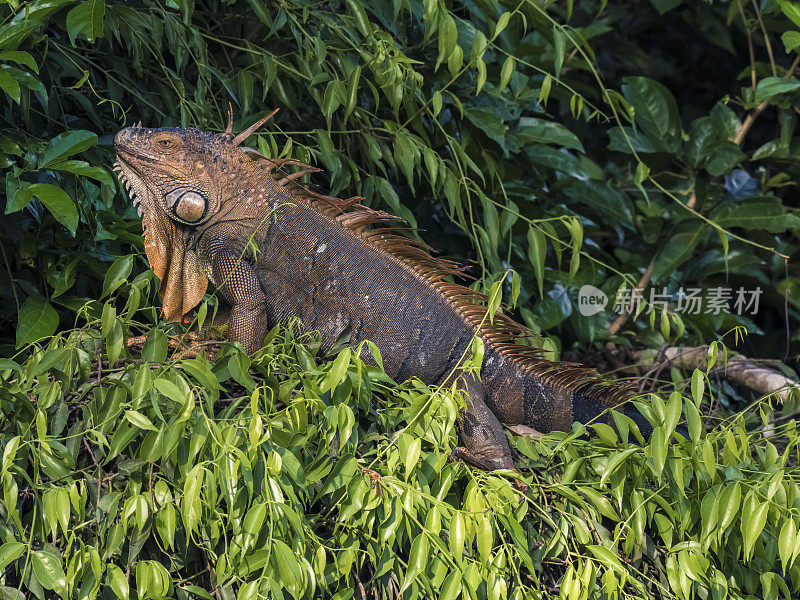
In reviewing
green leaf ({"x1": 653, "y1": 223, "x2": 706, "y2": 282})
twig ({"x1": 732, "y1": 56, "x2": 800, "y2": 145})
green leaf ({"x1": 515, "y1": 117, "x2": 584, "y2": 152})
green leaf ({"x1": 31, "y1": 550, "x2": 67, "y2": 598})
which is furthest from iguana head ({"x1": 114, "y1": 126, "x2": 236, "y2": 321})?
twig ({"x1": 732, "y1": 56, "x2": 800, "y2": 145})

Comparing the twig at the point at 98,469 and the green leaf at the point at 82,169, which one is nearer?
the twig at the point at 98,469

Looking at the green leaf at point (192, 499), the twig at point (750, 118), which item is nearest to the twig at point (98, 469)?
the green leaf at point (192, 499)

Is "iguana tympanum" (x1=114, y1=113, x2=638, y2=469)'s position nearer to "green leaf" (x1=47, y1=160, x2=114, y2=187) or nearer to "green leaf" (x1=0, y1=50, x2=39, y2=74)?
"green leaf" (x1=47, y1=160, x2=114, y2=187)

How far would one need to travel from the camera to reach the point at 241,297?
2416 mm

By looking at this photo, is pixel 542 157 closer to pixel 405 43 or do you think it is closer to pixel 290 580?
pixel 405 43

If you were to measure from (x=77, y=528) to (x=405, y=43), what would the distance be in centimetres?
223

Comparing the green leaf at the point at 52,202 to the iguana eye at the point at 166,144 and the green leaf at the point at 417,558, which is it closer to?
the iguana eye at the point at 166,144

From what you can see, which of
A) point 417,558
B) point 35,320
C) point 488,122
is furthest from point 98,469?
point 488,122

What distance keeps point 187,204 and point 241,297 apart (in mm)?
316

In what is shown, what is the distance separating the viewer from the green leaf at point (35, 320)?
2.37 m

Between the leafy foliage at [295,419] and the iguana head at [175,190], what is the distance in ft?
0.40

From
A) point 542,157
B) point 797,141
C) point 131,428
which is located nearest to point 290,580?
point 131,428

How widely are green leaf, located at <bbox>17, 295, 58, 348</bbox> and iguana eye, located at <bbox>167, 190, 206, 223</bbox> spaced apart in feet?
1.49

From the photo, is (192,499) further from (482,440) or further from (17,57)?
(17,57)
